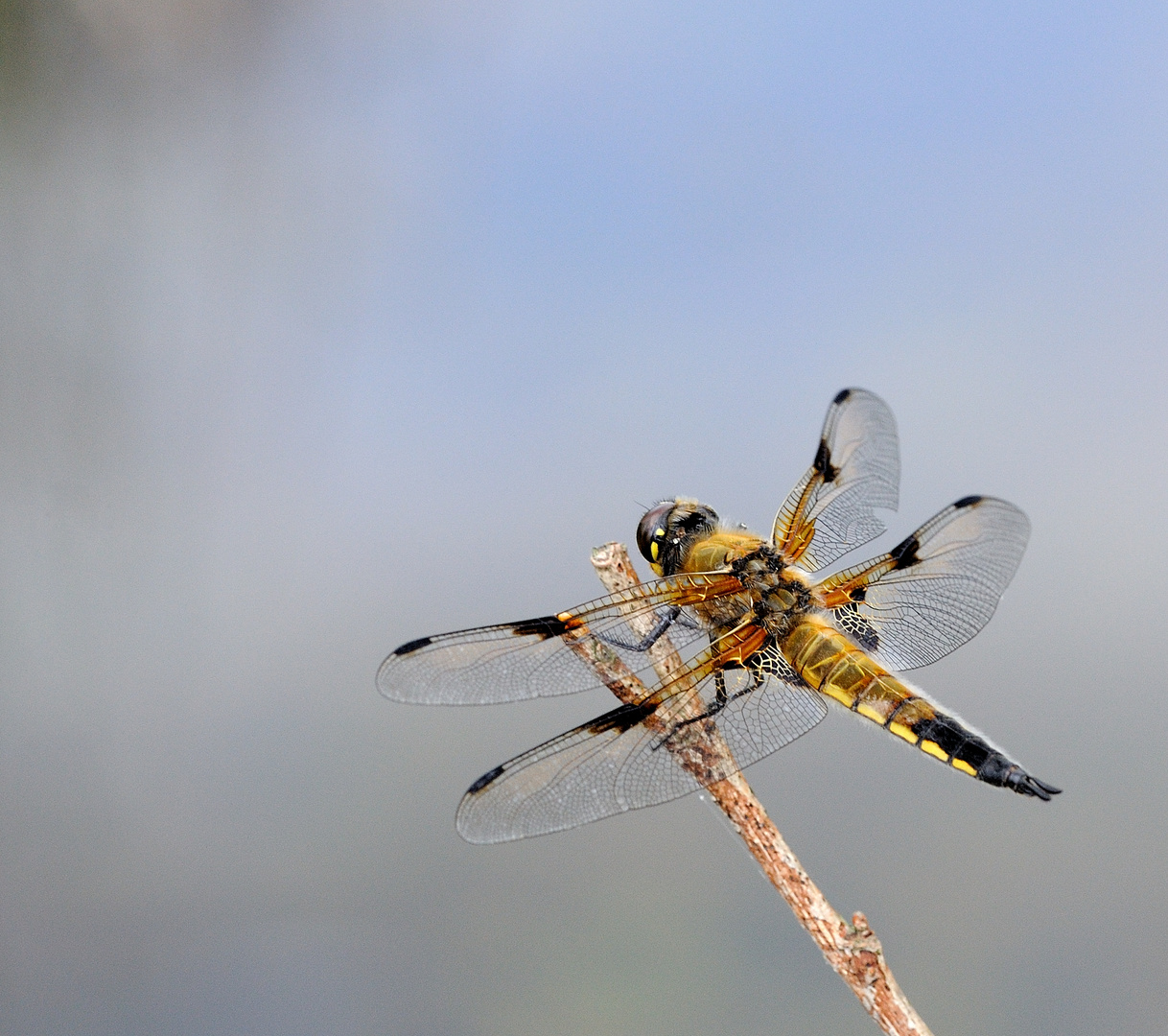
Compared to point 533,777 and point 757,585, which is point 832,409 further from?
point 533,777

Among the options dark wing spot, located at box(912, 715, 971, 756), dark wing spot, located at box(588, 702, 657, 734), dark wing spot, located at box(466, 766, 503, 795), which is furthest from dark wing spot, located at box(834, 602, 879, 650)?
dark wing spot, located at box(466, 766, 503, 795)


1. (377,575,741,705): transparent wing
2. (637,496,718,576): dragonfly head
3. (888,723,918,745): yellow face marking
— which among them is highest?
(637,496,718,576): dragonfly head

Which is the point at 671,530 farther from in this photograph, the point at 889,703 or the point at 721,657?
the point at 889,703

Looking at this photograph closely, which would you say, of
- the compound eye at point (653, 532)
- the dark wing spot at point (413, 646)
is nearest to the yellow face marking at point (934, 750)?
the compound eye at point (653, 532)

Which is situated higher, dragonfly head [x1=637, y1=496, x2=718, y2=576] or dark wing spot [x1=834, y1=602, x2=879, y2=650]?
dragonfly head [x1=637, y1=496, x2=718, y2=576]

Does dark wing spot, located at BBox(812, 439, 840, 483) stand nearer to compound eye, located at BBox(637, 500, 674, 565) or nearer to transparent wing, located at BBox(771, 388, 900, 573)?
transparent wing, located at BBox(771, 388, 900, 573)

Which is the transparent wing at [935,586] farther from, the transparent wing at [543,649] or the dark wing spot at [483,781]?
the dark wing spot at [483,781]

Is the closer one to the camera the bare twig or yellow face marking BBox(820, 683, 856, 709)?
the bare twig
